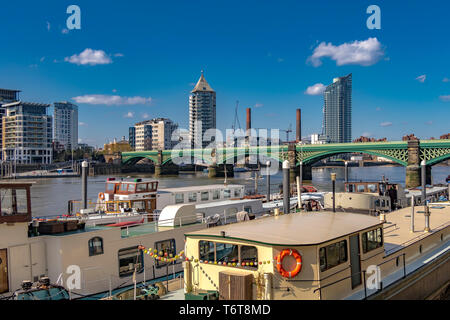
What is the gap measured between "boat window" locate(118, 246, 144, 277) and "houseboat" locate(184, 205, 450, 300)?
5.80 metres

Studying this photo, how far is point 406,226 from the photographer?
54.3ft

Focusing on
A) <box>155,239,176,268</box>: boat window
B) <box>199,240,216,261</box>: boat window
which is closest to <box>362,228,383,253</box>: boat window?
<box>199,240,216,261</box>: boat window

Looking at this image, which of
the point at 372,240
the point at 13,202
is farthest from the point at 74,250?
the point at 372,240

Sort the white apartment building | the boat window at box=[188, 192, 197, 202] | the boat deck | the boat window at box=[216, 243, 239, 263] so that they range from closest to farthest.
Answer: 1. the boat window at box=[216, 243, 239, 263]
2. the boat deck
3. the boat window at box=[188, 192, 197, 202]
4. the white apartment building

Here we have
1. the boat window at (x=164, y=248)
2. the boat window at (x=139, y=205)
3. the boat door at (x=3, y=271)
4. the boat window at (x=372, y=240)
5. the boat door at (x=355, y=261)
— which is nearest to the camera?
the boat door at (x=355, y=261)

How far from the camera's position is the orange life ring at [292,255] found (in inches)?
344

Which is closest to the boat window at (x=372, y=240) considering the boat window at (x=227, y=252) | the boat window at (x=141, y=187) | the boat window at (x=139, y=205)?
the boat window at (x=227, y=252)

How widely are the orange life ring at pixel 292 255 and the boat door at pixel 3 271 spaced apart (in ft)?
27.9

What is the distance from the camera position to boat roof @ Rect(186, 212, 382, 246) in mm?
8984

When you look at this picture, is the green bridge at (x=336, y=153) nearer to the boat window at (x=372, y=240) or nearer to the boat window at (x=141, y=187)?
the boat window at (x=141, y=187)

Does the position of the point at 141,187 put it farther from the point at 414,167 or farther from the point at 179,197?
the point at 414,167

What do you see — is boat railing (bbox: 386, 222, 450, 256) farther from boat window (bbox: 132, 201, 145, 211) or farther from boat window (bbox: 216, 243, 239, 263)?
boat window (bbox: 132, 201, 145, 211)

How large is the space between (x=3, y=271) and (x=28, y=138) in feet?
526

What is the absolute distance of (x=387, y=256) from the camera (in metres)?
11.7
